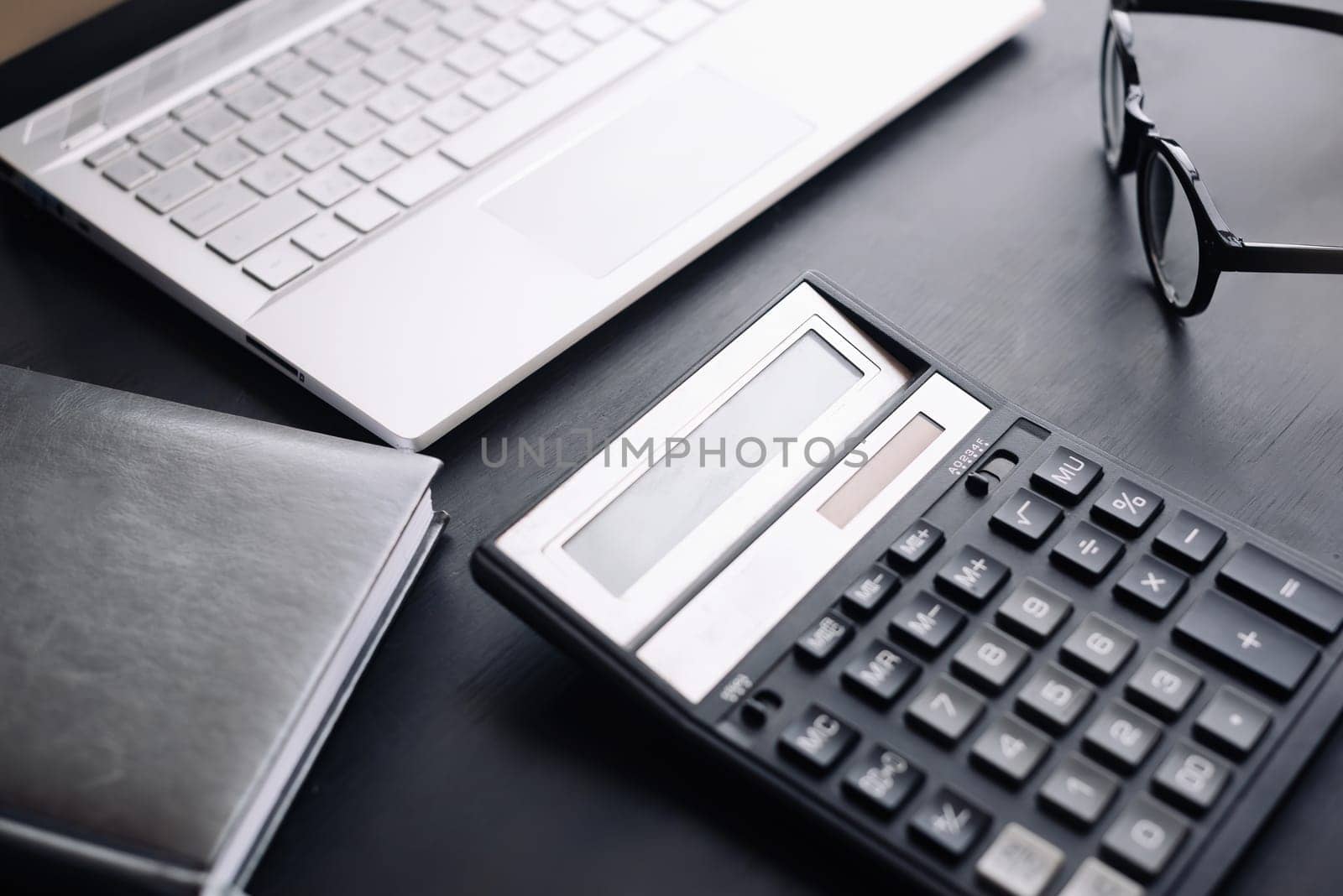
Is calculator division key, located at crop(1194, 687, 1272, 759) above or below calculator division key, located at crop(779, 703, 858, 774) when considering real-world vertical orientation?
above

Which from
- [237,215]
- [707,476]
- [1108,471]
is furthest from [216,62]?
[1108,471]

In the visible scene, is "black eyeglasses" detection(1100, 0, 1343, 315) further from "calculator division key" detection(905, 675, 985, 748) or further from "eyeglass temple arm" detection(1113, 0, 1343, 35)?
"calculator division key" detection(905, 675, 985, 748)

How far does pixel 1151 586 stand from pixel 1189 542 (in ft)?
0.08

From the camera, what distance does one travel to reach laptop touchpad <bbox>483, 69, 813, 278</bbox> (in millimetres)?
586

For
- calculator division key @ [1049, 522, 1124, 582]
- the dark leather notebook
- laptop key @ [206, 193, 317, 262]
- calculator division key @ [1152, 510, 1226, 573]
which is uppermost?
calculator division key @ [1152, 510, 1226, 573]

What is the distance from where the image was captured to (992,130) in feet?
2.19

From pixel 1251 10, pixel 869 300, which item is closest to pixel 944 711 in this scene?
pixel 869 300

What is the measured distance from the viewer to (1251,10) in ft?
2.24

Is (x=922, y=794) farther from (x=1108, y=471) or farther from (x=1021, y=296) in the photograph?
(x=1021, y=296)

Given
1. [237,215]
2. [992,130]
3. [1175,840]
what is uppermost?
[992,130]

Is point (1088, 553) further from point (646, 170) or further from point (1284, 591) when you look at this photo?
point (646, 170)

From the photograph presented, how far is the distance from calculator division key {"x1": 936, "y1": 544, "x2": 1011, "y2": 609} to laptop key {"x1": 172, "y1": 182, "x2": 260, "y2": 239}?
0.37m

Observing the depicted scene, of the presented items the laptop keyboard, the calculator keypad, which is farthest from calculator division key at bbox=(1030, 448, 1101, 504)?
the laptop keyboard

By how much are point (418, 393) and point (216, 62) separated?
0.27 meters
